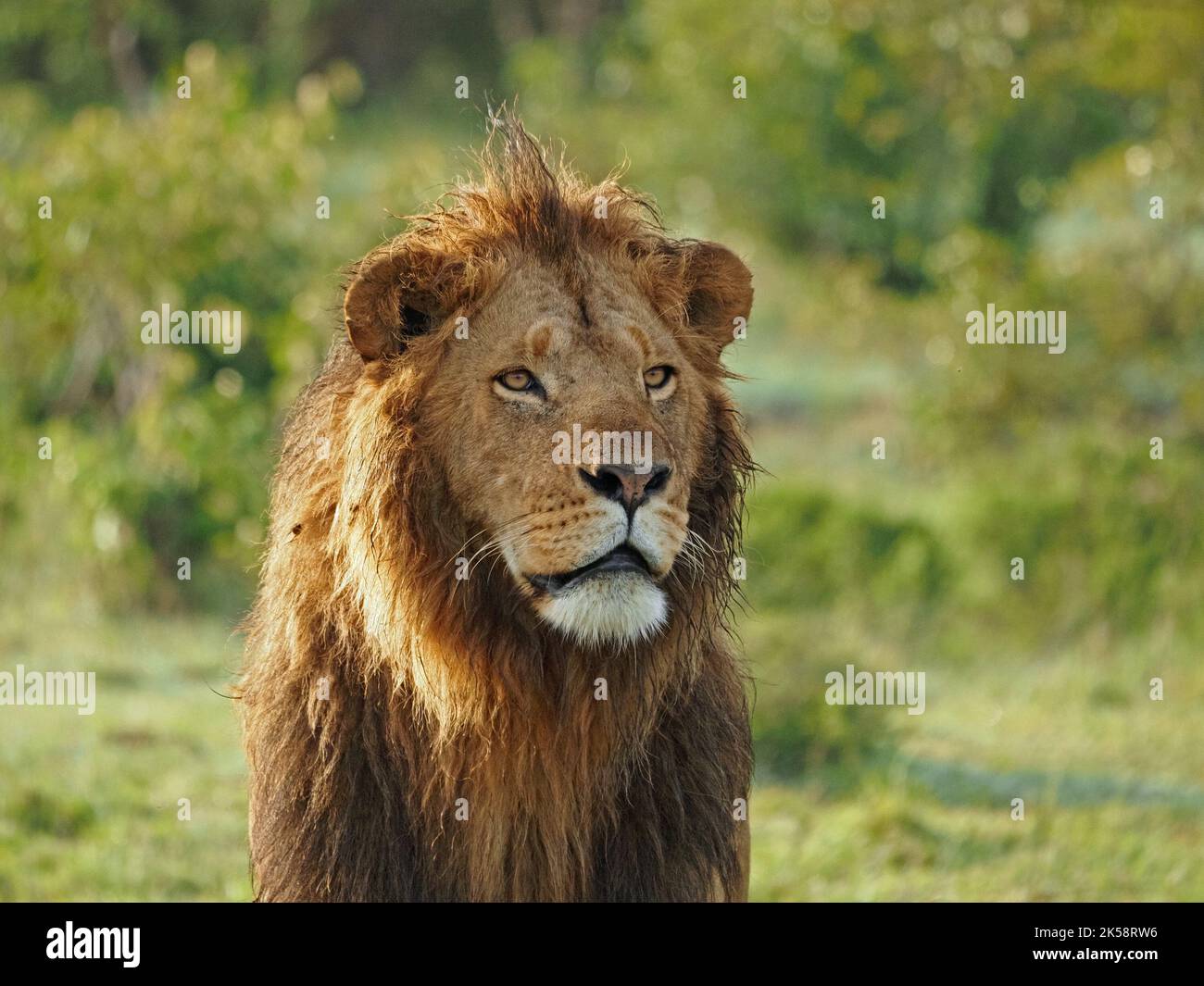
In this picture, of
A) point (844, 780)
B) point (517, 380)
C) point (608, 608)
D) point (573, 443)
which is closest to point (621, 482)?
point (573, 443)

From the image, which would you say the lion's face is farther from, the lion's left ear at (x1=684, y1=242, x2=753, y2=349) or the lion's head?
the lion's left ear at (x1=684, y1=242, x2=753, y2=349)

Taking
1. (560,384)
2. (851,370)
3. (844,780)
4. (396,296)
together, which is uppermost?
(851,370)

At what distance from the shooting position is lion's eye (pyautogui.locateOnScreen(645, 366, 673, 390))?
3.82m

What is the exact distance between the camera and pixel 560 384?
371cm

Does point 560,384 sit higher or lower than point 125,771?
higher

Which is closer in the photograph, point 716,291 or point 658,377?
point 658,377

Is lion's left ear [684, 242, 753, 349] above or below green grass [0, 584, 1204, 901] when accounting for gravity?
above

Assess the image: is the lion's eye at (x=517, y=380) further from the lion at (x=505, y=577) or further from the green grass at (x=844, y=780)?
the green grass at (x=844, y=780)

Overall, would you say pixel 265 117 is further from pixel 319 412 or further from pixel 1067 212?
pixel 319 412

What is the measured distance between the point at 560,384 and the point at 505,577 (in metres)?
0.41

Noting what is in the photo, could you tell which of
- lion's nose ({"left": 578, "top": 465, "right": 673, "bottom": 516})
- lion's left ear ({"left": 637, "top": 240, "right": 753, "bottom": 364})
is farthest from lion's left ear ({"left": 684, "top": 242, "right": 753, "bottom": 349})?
lion's nose ({"left": 578, "top": 465, "right": 673, "bottom": 516})

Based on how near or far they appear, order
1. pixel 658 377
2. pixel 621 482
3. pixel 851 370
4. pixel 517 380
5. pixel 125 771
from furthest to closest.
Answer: pixel 851 370, pixel 125 771, pixel 658 377, pixel 517 380, pixel 621 482

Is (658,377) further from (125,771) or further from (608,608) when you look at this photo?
(125,771)
